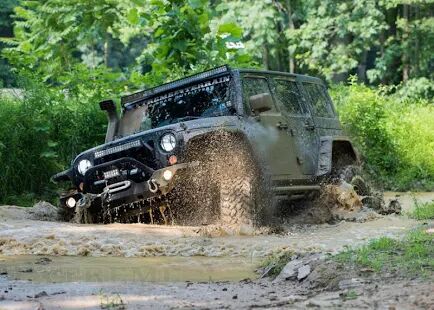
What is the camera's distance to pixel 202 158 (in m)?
8.35

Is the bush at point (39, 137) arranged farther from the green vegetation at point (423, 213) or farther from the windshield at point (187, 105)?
the green vegetation at point (423, 213)

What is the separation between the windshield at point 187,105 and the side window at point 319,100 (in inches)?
76.5

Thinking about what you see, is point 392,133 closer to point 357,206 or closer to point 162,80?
point 162,80

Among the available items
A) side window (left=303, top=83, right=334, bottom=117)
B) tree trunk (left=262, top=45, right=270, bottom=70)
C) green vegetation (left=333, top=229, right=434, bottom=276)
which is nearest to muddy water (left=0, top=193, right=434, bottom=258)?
green vegetation (left=333, top=229, right=434, bottom=276)

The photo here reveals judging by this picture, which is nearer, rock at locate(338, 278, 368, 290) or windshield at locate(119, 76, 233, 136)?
rock at locate(338, 278, 368, 290)

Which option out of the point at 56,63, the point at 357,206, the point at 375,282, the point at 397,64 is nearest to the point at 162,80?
the point at 56,63

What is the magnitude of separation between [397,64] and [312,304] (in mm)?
25705

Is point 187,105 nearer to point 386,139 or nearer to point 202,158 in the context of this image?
point 202,158

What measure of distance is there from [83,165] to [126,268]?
8.79 feet

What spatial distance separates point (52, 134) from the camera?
503 inches

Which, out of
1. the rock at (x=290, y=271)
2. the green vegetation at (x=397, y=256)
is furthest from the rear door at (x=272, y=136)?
the rock at (x=290, y=271)

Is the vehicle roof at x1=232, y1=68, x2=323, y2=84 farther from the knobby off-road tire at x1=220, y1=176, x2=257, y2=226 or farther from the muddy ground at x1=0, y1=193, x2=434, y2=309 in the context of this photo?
the muddy ground at x1=0, y1=193, x2=434, y2=309

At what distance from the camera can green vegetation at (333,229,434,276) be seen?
208 inches

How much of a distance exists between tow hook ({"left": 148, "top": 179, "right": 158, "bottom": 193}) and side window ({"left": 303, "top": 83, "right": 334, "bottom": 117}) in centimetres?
321
